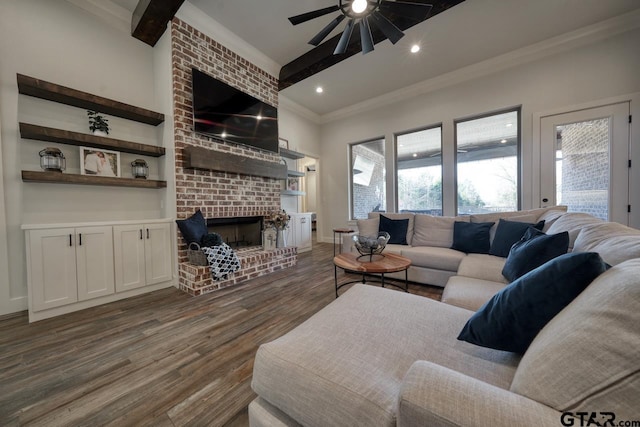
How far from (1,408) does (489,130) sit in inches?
232

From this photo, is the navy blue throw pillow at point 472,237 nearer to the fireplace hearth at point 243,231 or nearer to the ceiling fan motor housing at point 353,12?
the ceiling fan motor housing at point 353,12

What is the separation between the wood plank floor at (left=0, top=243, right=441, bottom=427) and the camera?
3.68 feet

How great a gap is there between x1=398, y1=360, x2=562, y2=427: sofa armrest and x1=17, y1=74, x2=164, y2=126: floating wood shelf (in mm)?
3521

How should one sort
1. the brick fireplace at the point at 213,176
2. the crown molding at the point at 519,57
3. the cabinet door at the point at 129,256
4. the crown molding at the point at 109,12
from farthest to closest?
1. the crown molding at the point at 519,57
2. the brick fireplace at the point at 213,176
3. the crown molding at the point at 109,12
4. the cabinet door at the point at 129,256

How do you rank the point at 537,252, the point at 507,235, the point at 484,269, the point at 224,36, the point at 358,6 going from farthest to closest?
1. the point at 224,36
2. the point at 507,235
3. the point at 358,6
4. the point at 484,269
5. the point at 537,252

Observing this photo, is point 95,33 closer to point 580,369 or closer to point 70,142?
point 70,142

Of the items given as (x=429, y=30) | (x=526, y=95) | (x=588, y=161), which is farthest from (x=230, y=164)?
(x=588, y=161)

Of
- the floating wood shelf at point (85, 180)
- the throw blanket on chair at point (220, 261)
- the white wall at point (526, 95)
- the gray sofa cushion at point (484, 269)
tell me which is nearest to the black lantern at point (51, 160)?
the floating wood shelf at point (85, 180)

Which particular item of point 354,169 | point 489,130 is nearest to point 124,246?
point 354,169

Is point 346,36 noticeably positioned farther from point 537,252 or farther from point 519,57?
point 519,57

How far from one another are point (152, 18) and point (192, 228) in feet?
7.86

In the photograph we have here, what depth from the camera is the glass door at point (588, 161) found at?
300 centimetres

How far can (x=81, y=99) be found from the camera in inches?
90.4

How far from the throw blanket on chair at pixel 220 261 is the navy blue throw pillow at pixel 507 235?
115 inches
